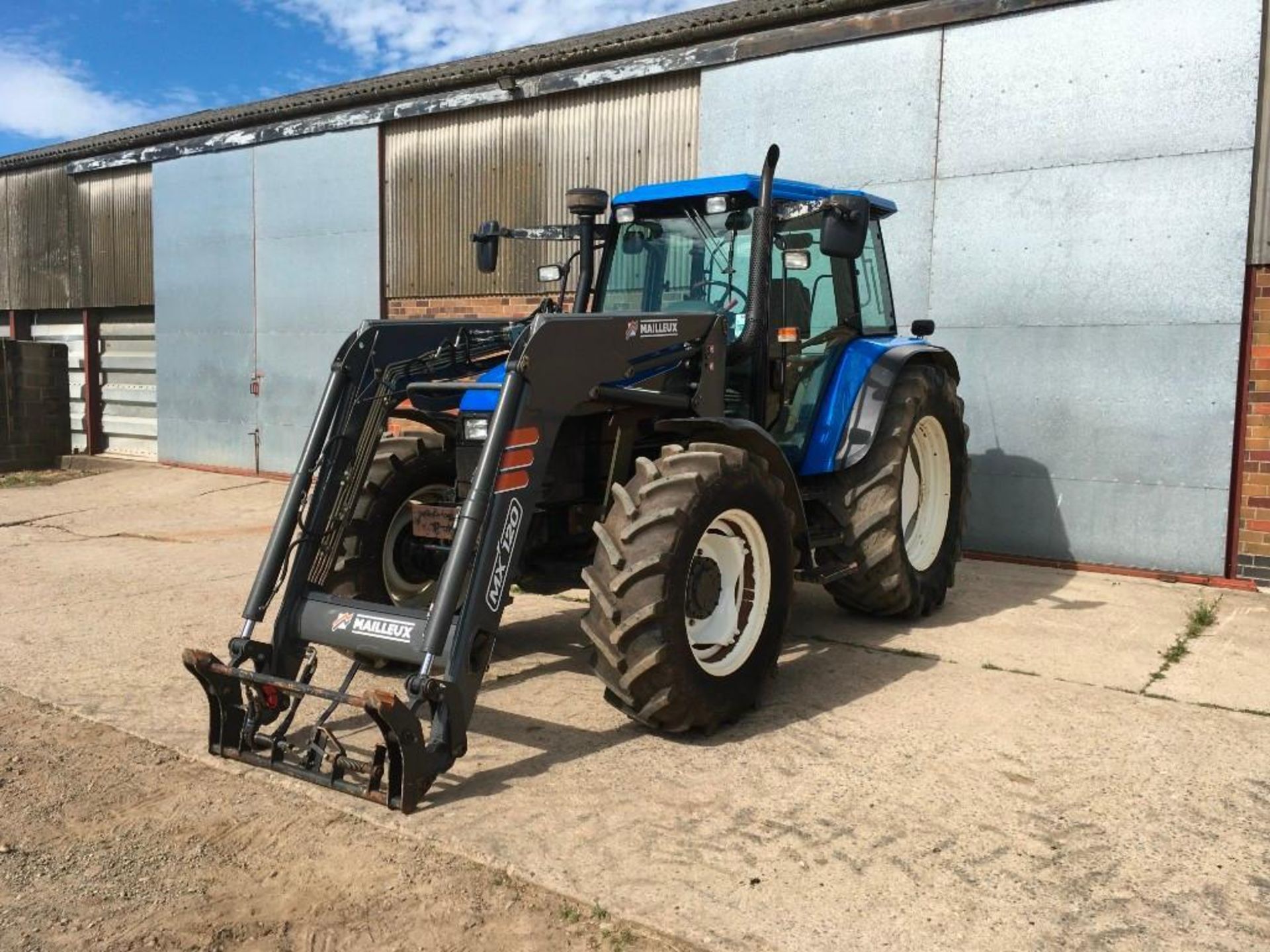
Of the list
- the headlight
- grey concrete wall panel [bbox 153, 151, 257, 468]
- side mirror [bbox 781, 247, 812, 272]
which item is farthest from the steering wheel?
grey concrete wall panel [bbox 153, 151, 257, 468]

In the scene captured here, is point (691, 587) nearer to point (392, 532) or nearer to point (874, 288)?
point (392, 532)

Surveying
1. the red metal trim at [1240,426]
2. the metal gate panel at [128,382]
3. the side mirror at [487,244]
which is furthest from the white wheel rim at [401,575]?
the metal gate panel at [128,382]

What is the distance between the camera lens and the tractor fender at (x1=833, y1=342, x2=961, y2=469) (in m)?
5.54

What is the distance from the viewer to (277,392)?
41.3ft

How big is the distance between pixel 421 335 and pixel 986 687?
3070mm

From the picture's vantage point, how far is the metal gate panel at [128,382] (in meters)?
14.5

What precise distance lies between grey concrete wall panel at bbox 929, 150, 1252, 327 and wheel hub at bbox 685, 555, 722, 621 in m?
4.36

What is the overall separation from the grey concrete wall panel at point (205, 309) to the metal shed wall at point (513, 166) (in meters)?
2.41

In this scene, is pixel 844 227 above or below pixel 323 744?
above

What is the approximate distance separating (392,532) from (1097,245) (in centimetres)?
Result: 518

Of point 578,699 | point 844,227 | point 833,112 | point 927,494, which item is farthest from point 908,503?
point 833,112

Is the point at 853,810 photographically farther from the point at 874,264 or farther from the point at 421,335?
the point at 874,264

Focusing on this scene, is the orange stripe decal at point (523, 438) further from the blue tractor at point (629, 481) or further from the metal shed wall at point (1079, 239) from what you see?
the metal shed wall at point (1079, 239)

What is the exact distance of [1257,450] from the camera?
6.98 meters
